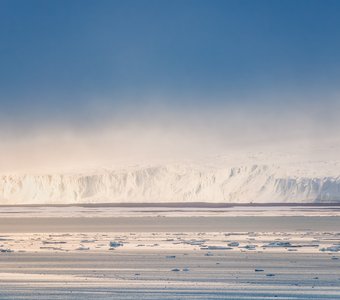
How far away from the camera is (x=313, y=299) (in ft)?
60.0

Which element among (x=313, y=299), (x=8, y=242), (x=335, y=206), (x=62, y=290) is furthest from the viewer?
(x=335, y=206)

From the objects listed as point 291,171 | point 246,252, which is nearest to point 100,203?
point 291,171

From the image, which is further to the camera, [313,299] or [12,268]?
[12,268]

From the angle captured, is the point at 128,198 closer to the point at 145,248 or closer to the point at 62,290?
the point at 145,248

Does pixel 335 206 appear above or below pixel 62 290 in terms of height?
above

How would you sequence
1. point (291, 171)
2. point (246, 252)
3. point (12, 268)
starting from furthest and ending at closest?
point (291, 171) → point (246, 252) → point (12, 268)

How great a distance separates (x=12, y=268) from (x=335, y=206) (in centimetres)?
7020

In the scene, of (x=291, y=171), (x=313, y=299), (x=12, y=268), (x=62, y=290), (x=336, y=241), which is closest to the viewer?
(x=313, y=299)

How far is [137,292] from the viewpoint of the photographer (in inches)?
763

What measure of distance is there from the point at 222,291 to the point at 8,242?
16134 mm

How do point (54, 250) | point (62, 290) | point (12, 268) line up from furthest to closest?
point (54, 250) < point (12, 268) < point (62, 290)

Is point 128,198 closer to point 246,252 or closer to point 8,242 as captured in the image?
point 8,242

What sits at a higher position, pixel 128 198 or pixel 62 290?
pixel 128 198

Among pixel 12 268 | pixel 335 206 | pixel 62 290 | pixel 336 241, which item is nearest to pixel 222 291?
pixel 62 290
